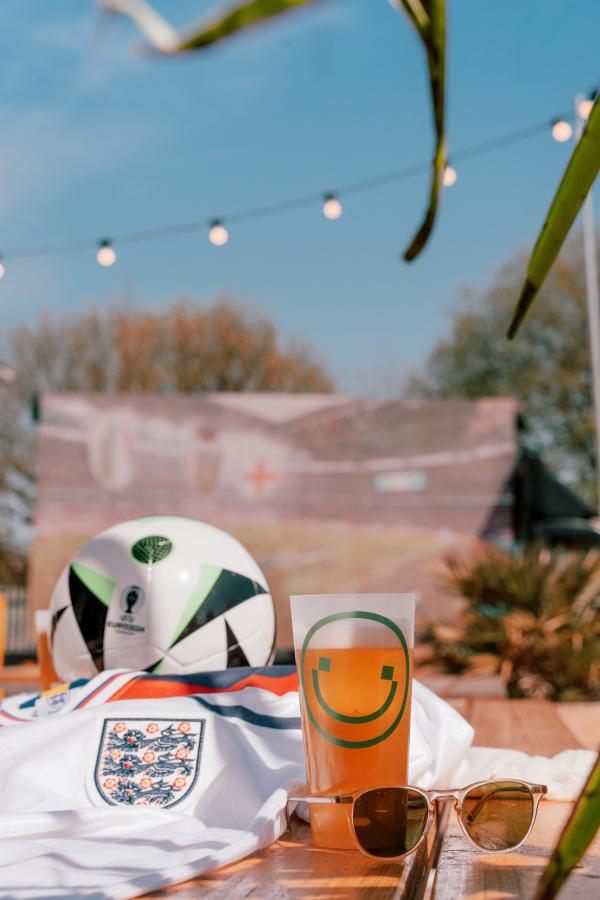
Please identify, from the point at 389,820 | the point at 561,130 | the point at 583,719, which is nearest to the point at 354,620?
the point at 389,820

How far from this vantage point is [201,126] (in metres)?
1.13

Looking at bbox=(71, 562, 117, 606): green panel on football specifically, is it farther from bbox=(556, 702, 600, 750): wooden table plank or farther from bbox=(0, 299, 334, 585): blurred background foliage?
bbox=(0, 299, 334, 585): blurred background foliage

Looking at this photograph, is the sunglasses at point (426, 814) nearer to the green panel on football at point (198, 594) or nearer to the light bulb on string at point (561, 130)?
the green panel on football at point (198, 594)

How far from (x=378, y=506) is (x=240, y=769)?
43.2ft

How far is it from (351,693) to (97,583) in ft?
2.76

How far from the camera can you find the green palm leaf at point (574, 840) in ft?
1.15

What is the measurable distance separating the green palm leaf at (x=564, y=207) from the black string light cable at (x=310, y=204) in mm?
8199

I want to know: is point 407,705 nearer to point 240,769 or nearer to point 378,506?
point 240,769

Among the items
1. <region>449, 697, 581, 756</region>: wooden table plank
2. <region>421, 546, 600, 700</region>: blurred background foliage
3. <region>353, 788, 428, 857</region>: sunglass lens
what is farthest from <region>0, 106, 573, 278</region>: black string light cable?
<region>353, 788, 428, 857</region>: sunglass lens

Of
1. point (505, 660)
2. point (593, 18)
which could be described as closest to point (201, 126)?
point (593, 18)

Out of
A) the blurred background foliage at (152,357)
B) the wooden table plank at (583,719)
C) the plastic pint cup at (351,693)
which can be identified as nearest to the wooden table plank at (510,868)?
the plastic pint cup at (351,693)

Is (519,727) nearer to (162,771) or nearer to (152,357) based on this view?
(162,771)

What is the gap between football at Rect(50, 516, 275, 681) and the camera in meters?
1.61

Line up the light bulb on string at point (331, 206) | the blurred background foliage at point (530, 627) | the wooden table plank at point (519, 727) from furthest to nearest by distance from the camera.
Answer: the light bulb on string at point (331, 206)
the blurred background foliage at point (530, 627)
the wooden table plank at point (519, 727)
